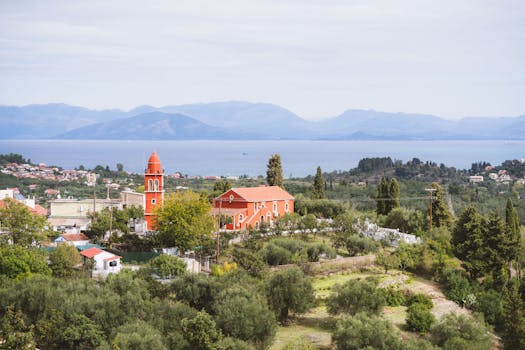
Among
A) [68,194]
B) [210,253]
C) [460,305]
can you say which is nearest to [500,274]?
[460,305]

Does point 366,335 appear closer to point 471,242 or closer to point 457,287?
point 457,287

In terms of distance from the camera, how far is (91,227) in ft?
103

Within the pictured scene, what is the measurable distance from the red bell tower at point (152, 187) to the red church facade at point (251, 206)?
2.97m

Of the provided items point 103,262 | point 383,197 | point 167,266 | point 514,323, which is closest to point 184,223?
point 103,262

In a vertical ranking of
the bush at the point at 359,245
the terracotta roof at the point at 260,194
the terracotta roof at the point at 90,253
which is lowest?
the bush at the point at 359,245

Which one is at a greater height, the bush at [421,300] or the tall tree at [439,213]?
the tall tree at [439,213]

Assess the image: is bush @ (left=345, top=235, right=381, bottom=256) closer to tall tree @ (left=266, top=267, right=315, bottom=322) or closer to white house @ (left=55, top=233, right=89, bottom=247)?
tall tree @ (left=266, top=267, right=315, bottom=322)

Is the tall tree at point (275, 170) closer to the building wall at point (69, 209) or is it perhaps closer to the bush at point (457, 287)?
the building wall at point (69, 209)

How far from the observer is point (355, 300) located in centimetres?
2138

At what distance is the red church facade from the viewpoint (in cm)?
3347

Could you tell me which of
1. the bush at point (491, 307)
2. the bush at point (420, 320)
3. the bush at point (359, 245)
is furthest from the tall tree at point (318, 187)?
the bush at point (420, 320)

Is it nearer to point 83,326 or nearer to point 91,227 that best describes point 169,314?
point 83,326

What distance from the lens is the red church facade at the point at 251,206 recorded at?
3347 centimetres

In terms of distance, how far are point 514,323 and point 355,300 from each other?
5189 millimetres
